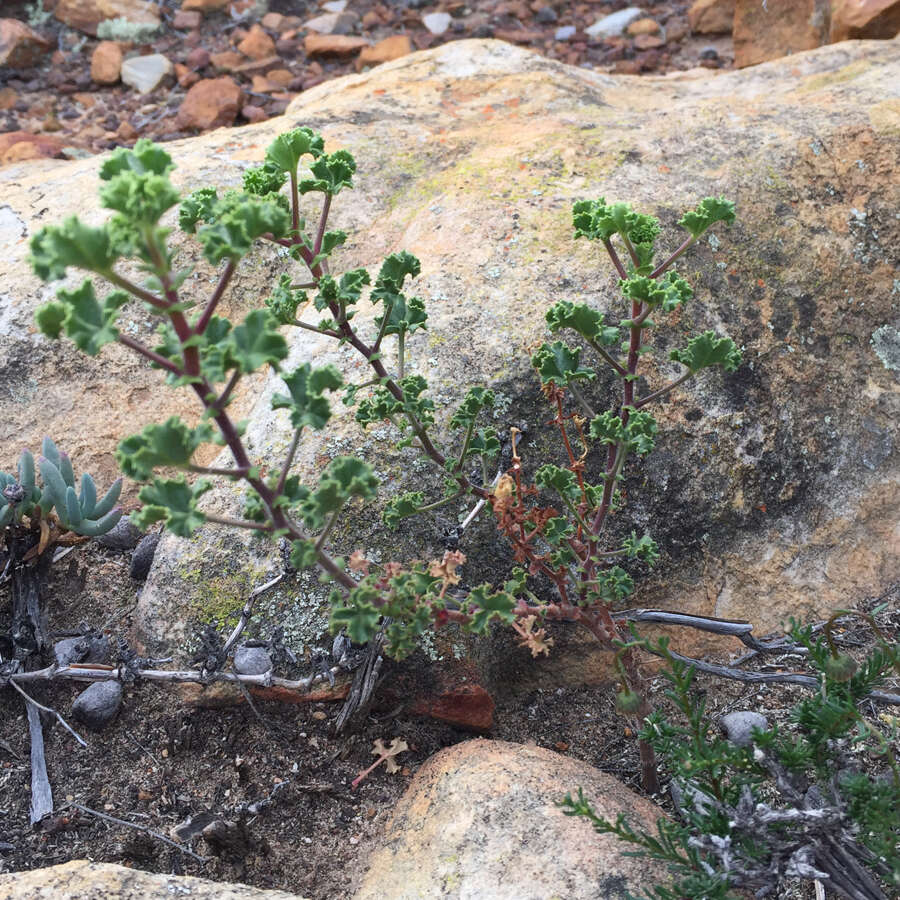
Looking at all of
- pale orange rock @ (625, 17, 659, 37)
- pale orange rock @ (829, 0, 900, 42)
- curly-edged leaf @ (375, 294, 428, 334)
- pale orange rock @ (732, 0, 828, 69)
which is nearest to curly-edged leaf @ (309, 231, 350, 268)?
curly-edged leaf @ (375, 294, 428, 334)

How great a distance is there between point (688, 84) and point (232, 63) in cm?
330

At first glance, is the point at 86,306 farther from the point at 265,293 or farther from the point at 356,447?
the point at 265,293

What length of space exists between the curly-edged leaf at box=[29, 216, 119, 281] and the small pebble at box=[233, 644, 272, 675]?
4.16ft

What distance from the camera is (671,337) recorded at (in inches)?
119

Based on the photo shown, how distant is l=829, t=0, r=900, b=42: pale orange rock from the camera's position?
5.07 meters

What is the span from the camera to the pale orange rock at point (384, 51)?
21.9 feet

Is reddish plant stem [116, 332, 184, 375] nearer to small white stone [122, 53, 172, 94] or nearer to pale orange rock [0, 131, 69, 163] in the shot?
pale orange rock [0, 131, 69, 163]

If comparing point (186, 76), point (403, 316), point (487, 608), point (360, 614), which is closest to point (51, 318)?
point (360, 614)

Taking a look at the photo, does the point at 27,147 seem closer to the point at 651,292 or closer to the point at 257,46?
the point at 257,46

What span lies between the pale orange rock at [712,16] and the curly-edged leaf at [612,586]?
5702mm

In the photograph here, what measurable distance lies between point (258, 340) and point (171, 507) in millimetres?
356

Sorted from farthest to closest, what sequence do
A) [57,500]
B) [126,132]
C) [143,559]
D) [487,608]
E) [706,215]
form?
1. [126,132]
2. [143,559]
3. [57,500]
4. [706,215]
5. [487,608]

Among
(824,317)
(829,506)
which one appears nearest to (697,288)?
(824,317)

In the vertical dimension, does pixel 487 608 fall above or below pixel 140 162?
below
